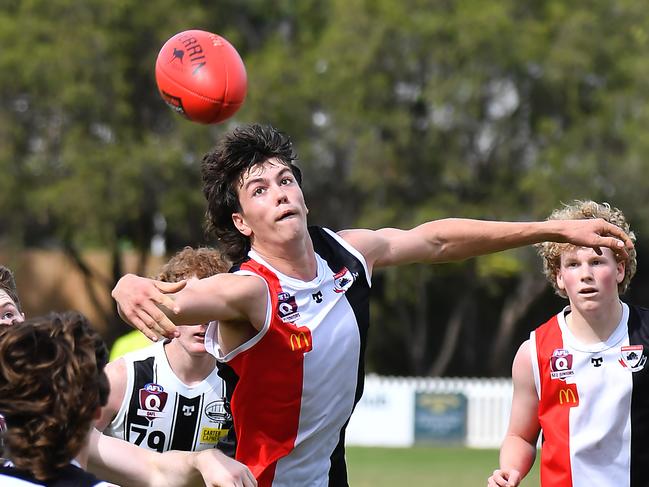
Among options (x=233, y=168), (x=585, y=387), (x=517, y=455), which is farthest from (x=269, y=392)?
(x=585, y=387)

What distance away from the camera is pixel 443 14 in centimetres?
2512

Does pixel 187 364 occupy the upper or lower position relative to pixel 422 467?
lower

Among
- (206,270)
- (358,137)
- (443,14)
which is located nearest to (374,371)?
(358,137)

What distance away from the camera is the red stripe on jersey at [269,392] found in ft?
14.3

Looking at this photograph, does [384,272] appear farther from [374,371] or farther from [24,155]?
[24,155]

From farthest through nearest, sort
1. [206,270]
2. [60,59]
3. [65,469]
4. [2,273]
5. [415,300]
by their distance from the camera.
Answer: [415,300] → [60,59] → [206,270] → [2,273] → [65,469]

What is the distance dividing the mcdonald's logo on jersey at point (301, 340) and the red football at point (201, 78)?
2684mm

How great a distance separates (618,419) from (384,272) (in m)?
20.6

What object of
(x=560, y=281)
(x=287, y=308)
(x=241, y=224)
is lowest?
(x=287, y=308)

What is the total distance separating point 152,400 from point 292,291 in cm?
122

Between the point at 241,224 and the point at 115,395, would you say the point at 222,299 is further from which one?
the point at 115,395

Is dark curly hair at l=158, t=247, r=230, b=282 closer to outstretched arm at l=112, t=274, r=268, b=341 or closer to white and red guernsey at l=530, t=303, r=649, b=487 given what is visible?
outstretched arm at l=112, t=274, r=268, b=341

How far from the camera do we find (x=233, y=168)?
4.60 meters

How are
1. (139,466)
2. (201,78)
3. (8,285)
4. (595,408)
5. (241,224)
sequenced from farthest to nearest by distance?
(201,78) → (595,408) → (8,285) → (241,224) → (139,466)
